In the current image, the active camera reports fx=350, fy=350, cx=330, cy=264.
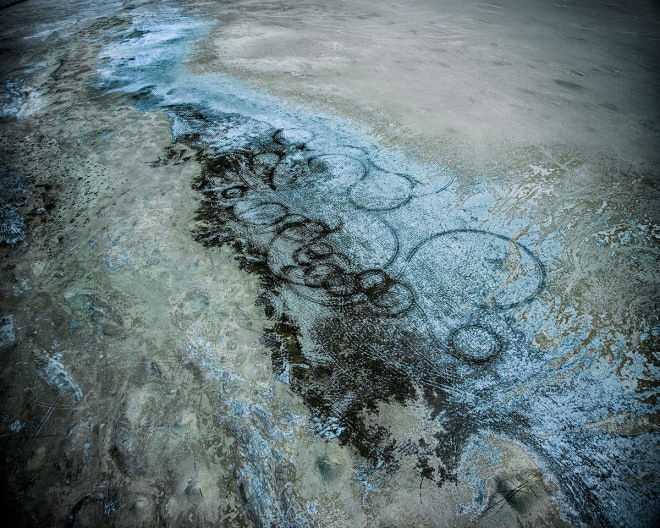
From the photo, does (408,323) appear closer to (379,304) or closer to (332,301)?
(379,304)

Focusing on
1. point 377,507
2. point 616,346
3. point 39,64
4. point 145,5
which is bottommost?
point 377,507

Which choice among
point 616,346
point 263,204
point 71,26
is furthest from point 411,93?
point 71,26

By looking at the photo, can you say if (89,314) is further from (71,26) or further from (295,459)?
(71,26)

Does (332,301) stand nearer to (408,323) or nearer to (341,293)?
(341,293)

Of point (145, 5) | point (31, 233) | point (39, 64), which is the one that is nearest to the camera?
point (31, 233)

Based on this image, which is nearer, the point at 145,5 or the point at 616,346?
the point at 616,346

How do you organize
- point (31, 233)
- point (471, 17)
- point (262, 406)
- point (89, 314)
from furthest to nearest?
point (471, 17)
point (31, 233)
point (89, 314)
point (262, 406)

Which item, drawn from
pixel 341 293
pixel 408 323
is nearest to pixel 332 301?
pixel 341 293

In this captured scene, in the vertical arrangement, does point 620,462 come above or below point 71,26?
below
